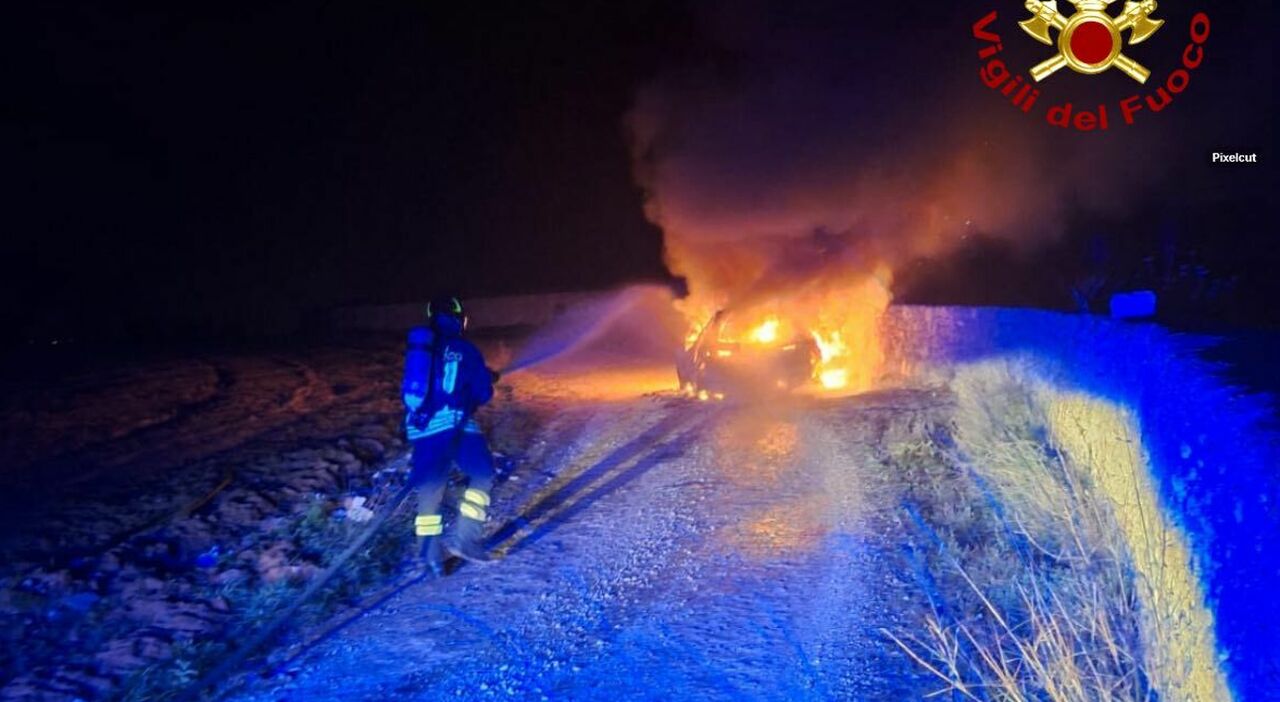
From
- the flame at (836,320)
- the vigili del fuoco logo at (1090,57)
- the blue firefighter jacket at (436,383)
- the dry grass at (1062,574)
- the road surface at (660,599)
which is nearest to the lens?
the dry grass at (1062,574)

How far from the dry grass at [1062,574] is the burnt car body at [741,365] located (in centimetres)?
398

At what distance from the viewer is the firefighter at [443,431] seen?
549cm

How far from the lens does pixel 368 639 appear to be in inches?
176

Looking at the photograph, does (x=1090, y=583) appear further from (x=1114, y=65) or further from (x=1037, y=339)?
(x=1114, y=65)

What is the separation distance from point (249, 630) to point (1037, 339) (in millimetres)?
7963

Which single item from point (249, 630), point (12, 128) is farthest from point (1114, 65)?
point (12, 128)

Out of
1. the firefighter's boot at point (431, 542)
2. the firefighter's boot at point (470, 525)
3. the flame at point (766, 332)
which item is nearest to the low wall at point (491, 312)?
the flame at point (766, 332)

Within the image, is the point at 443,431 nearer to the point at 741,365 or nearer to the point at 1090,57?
the point at 741,365

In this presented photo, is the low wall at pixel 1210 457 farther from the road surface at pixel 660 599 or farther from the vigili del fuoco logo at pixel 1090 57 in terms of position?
the vigili del fuoco logo at pixel 1090 57

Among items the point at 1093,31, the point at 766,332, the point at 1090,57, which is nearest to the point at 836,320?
the point at 766,332

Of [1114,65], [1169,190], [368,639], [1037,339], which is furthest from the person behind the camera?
[1169,190]

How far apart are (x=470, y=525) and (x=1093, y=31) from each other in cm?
1276

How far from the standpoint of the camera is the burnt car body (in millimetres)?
11961

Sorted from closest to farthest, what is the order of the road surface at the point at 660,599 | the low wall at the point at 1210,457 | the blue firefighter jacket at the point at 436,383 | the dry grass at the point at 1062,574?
the low wall at the point at 1210,457
the dry grass at the point at 1062,574
the road surface at the point at 660,599
the blue firefighter jacket at the point at 436,383
